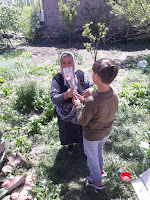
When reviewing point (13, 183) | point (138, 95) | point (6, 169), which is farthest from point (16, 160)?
point (138, 95)

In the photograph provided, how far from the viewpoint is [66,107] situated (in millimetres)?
2617

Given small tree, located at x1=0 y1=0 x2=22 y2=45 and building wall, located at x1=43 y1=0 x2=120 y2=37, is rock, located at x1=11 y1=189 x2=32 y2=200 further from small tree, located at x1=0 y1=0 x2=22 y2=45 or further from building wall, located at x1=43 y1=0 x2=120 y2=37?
building wall, located at x1=43 y1=0 x2=120 y2=37

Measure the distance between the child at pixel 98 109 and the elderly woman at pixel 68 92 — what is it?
0.34 metres

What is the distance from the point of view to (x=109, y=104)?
6.07 ft

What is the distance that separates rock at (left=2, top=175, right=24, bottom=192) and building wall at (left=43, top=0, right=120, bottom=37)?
1209cm

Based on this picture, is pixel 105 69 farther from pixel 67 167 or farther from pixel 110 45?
pixel 110 45

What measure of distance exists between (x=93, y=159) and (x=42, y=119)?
1.93 metres

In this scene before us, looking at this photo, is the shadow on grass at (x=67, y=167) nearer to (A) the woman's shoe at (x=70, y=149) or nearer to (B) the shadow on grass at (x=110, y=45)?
(A) the woman's shoe at (x=70, y=149)

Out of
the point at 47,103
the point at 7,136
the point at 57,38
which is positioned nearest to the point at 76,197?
the point at 7,136

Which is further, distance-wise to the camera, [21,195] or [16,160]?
[16,160]

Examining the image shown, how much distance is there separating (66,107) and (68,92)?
450 millimetres

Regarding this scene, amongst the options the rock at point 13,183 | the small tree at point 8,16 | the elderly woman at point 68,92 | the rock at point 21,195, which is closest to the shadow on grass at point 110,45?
the small tree at point 8,16

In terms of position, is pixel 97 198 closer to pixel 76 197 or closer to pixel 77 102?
pixel 76 197

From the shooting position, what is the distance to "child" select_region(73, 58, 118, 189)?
1.70 metres
